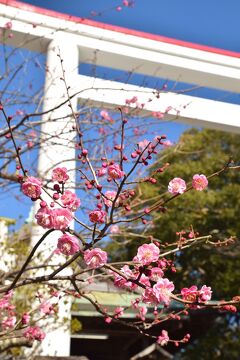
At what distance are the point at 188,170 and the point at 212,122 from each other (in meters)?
6.60

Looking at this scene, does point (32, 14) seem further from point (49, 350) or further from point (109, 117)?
point (49, 350)

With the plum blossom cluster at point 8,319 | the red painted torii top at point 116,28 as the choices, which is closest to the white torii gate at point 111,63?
the red painted torii top at point 116,28

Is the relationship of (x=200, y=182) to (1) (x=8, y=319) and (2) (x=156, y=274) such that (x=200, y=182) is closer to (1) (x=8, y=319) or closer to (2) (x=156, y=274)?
(2) (x=156, y=274)

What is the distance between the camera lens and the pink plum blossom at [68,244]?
1.64m

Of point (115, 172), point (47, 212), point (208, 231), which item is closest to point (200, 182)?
point (115, 172)

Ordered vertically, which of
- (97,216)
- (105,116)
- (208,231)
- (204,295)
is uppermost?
(208,231)

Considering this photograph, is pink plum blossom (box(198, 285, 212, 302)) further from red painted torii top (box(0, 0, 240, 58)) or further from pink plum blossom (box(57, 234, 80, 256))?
red painted torii top (box(0, 0, 240, 58))

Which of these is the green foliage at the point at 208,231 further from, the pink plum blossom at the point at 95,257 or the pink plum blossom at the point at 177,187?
the pink plum blossom at the point at 95,257

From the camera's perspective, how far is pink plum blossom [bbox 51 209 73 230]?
1.58m

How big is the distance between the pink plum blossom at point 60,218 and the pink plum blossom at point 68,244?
0.07 metres

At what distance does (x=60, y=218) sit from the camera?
1.58 m

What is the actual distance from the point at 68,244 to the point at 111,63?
4052mm

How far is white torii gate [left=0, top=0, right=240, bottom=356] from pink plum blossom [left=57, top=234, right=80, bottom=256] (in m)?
2.91

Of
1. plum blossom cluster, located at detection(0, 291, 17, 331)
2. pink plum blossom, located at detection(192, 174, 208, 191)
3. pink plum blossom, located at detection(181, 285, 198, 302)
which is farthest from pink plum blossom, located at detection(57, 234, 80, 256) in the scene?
plum blossom cluster, located at detection(0, 291, 17, 331)
